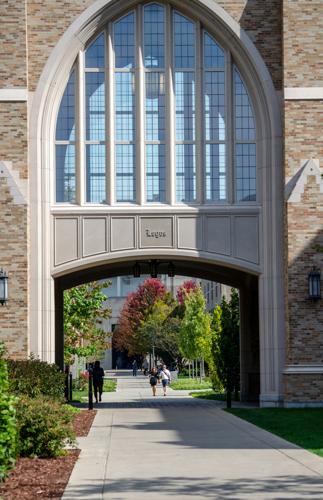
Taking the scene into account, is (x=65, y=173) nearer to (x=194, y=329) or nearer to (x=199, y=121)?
(x=199, y=121)

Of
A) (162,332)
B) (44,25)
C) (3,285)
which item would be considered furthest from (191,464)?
(162,332)

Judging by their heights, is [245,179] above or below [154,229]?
above

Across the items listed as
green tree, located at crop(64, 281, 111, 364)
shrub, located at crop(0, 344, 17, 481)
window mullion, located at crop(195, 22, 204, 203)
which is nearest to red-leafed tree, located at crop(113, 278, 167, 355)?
green tree, located at crop(64, 281, 111, 364)

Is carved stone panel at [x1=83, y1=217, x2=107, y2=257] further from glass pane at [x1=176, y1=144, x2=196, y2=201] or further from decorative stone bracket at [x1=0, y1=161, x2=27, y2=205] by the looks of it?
glass pane at [x1=176, y1=144, x2=196, y2=201]

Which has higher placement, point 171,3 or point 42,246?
point 171,3

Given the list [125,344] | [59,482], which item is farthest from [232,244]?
[125,344]

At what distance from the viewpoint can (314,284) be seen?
27031 millimetres

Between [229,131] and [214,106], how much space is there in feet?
2.50

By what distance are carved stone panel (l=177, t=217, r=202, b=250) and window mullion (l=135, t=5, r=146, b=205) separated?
3.68 ft

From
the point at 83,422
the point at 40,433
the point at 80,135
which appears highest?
the point at 80,135

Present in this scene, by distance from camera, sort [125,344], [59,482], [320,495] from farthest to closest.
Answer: [125,344], [59,482], [320,495]

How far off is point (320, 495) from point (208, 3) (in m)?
18.4

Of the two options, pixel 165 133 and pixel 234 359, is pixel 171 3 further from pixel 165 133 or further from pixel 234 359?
pixel 234 359

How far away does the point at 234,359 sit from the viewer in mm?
36625
